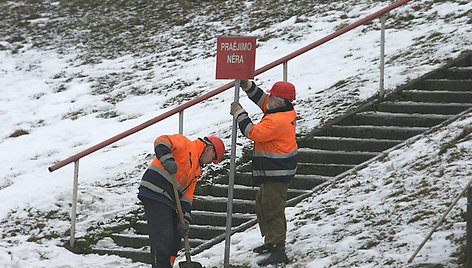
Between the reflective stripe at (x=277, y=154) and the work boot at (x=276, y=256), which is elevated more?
the reflective stripe at (x=277, y=154)

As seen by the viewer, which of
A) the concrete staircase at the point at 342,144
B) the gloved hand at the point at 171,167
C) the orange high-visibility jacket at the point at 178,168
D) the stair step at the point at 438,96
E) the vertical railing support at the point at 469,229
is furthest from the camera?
the stair step at the point at 438,96

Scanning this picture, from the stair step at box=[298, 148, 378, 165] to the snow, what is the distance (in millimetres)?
474

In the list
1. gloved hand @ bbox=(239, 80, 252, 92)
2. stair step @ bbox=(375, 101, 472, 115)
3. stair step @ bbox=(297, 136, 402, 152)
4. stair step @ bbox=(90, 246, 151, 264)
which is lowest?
stair step @ bbox=(90, 246, 151, 264)

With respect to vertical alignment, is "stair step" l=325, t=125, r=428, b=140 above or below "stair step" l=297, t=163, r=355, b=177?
above

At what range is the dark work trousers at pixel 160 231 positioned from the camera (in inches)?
245

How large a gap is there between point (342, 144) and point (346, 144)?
0.05 metres

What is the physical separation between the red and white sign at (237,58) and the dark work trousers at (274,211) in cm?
115

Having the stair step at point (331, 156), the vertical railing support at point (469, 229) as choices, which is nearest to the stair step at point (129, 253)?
the stair step at point (331, 156)

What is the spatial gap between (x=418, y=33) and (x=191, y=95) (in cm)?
467

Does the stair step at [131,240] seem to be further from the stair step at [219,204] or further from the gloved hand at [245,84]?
the gloved hand at [245,84]

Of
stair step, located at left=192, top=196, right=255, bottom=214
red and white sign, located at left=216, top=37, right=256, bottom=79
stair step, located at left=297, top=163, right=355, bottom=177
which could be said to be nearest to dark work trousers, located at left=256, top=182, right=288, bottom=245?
red and white sign, located at left=216, top=37, right=256, bottom=79

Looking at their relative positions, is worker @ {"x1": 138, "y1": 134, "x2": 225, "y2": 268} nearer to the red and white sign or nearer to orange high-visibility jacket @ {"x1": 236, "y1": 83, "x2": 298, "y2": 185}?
orange high-visibility jacket @ {"x1": 236, "y1": 83, "x2": 298, "y2": 185}

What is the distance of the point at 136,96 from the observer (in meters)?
14.8

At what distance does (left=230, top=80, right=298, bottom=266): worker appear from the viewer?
644 cm
